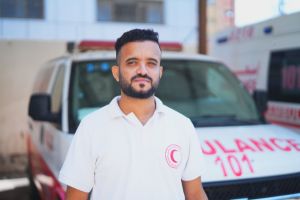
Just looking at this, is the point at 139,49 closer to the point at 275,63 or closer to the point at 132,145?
the point at 132,145

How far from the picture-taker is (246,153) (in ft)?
9.89

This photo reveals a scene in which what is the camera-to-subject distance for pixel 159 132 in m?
1.95

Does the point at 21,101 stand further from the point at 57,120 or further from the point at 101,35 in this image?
the point at 57,120

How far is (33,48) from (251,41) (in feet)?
15.3

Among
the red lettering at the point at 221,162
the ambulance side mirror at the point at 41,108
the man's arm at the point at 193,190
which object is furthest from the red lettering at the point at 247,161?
the ambulance side mirror at the point at 41,108

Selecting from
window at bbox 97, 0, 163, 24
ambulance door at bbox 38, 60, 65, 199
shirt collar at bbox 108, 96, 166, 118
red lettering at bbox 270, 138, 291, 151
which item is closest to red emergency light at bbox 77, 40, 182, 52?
ambulance door at bbox 38, 60, 65, 199

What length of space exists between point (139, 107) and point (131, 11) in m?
10.1

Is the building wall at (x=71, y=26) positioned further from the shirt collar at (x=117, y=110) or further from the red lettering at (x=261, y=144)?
the shirt collar at (x=117, y=110)

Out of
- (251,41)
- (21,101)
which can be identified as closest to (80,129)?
(251,41)

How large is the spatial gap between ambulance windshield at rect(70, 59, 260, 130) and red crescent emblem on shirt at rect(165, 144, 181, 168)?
1.58 metres

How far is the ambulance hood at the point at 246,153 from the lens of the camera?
2857 mm

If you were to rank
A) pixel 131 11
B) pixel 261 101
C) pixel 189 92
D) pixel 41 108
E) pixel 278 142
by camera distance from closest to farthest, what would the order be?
pixel 278 142, pixel 41 108, pixel 189 92, pixel 261 101, pixel 131 11

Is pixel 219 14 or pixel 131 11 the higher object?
pixel 219 14

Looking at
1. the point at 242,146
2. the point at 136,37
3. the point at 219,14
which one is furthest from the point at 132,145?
the point at 219,14
